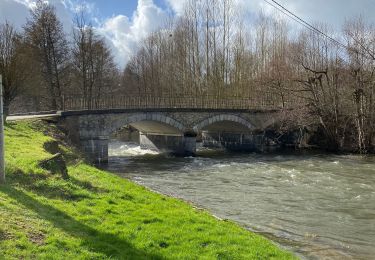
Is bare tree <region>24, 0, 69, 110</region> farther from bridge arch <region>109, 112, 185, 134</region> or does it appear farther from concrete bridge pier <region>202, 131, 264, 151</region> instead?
concrete bridge pier <region>202, 131, 264, 151</region>

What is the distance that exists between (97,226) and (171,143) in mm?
27449

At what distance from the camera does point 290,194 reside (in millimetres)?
15953

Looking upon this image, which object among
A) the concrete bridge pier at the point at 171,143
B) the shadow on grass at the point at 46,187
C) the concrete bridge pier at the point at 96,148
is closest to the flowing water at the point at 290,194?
the concrete bridge pier at the point at 96,148

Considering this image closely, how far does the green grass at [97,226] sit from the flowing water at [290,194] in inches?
82.8

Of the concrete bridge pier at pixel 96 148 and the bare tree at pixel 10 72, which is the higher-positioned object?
the bare tree at pixel 10 72

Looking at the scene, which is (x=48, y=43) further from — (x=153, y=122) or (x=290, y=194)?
(x=290, y=194)

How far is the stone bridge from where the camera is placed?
26531mm

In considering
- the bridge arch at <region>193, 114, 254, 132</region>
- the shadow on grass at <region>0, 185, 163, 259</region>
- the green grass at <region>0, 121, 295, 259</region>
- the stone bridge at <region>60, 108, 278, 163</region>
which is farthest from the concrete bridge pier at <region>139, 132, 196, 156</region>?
the shadow on grass at <region>0, 185, 163, 259</region>

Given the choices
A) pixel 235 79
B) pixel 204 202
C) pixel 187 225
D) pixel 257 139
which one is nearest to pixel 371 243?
pixel 187 225

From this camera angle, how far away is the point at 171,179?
65.6 ft

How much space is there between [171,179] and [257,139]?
18.9m

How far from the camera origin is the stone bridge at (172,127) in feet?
87.0

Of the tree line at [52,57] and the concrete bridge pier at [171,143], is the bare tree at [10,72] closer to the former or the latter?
the tree line at [52,57]

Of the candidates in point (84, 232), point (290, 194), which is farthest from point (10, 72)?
point (84, 232)
